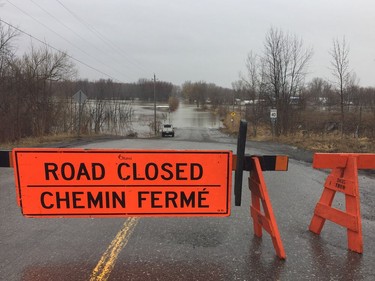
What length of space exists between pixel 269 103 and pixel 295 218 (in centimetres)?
3001

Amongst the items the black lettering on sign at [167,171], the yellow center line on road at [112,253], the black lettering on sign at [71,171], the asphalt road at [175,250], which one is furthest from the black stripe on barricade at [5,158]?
the black lettering on sign at [167,171]

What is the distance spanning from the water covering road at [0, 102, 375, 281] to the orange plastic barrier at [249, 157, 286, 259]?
0.15 metres

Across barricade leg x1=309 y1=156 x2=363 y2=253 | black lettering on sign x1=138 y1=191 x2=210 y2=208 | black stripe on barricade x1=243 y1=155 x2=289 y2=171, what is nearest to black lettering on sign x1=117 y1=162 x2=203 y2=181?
black lettering on sign x1=138 y1=191 x2=210 y2=208

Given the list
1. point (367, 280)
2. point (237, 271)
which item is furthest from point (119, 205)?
point (367, 280)

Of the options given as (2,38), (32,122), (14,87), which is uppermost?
(2,38)

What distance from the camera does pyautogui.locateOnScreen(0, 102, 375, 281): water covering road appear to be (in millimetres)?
3975

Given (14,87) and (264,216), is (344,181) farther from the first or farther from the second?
(14,87)

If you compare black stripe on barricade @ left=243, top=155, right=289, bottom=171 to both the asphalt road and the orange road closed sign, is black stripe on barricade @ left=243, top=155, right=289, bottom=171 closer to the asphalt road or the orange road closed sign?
the orange road closed sign

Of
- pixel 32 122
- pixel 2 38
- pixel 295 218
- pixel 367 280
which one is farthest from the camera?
pixel 32 122

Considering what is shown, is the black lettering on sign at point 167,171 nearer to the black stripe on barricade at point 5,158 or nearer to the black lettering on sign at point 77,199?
the black lettering on sign at point 77,199

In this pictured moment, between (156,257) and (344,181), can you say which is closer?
(156,257)

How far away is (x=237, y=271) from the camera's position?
4035 mm

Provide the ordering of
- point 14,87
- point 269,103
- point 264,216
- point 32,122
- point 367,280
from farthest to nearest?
point 269,103 < point 32,122 < point 14,87 < point 264,216 < point 367,280

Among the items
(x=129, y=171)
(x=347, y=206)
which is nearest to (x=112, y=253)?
(x=129, y=171)
